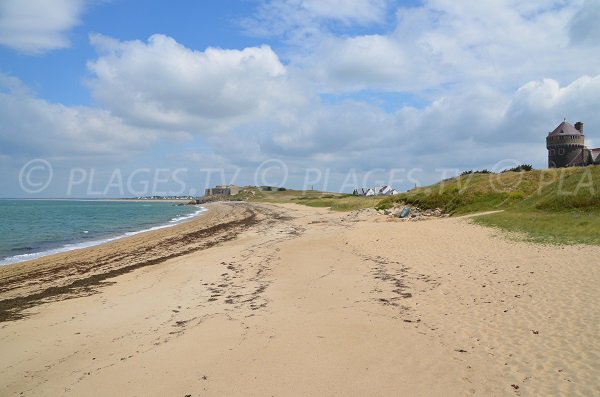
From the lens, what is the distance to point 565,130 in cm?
5344

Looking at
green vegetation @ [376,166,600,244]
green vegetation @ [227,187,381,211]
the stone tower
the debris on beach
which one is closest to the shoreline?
the debris on beach

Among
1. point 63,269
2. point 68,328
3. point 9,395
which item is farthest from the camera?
point 63,269

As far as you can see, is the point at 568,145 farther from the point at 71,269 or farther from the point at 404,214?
the point at 71,269

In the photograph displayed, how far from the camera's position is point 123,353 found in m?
7.84

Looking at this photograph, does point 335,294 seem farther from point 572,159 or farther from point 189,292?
point 572,159

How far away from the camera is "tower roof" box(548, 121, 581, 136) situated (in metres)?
53.2

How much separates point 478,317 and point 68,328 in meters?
9.97

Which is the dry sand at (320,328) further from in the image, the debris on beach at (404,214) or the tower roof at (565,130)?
the tower roof at (565,130)

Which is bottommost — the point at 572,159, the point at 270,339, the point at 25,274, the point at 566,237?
the point at 25,274

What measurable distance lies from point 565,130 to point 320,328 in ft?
193

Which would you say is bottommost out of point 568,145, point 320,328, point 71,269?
point 71,269

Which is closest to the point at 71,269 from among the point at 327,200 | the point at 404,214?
the point at 404,214

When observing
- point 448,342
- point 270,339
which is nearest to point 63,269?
point 270,339

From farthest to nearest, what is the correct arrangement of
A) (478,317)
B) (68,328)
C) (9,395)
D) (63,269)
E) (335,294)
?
(63,269) → (335,294) → (68,328) → (478,317) → (9,395)
